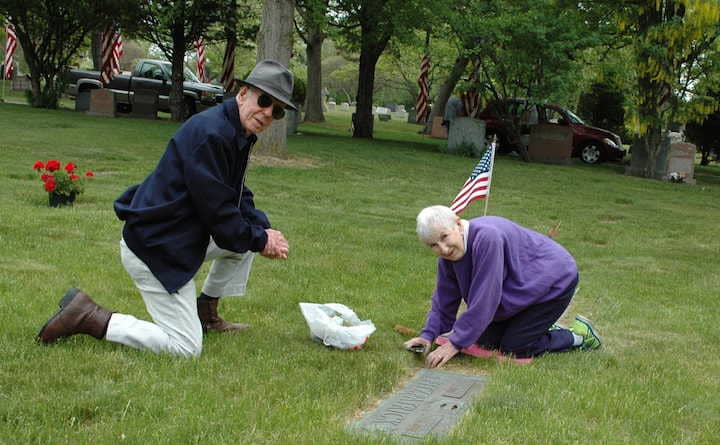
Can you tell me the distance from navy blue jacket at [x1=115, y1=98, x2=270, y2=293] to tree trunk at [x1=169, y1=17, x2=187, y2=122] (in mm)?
21672

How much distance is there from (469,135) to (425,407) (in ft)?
63.2

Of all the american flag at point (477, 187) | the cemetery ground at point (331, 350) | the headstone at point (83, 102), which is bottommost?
the cemetery ground at point (331, 350)

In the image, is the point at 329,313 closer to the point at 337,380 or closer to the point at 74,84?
the point at 337,380

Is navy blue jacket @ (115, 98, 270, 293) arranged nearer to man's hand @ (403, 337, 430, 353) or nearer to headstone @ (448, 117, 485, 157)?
man's hand @ (403, 337, 430, 353)

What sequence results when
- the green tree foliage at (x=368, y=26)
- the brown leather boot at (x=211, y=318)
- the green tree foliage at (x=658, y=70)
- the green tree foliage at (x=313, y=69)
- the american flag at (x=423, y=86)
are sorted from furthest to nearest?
the green tree foliage at (x=313, y=69) → the american flag at (x=423, y=86) → the green tree foliage at (x=368, y=26) → the green tree foliage at (x=658, y=70) → the brown leather boot at (x=211, y=318)

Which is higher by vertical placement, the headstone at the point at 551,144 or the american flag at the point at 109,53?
the american flag at the point at 109,53

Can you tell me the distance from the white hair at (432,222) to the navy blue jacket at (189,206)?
86 centimetres

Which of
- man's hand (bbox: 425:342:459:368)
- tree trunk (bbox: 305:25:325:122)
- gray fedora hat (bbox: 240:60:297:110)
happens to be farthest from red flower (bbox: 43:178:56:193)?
tree trunk (bbox: 305:25:325:122)

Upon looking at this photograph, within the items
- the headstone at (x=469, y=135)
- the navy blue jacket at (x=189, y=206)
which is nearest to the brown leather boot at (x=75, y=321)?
the navy blue jacket at (x=189, y=206)

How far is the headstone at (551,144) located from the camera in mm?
23453

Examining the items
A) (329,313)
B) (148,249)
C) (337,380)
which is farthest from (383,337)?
(148,249)

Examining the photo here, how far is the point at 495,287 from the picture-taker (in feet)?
15.4

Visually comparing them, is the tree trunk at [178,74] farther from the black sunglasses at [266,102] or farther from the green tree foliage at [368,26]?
the black sunglasses at [266,102]

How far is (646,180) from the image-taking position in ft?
66.9
